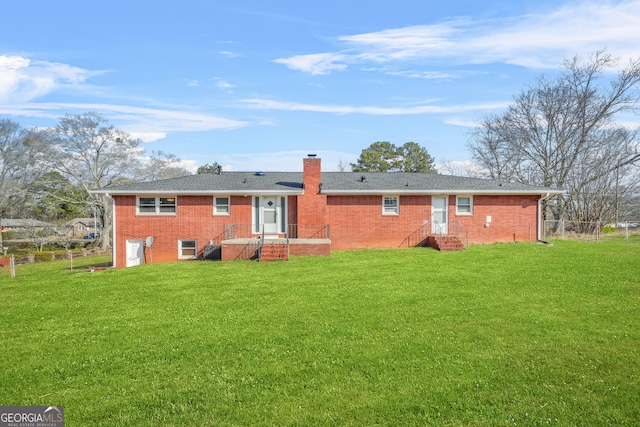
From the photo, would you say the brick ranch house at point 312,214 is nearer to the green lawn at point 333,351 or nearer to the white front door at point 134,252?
the white front door at point 134,252

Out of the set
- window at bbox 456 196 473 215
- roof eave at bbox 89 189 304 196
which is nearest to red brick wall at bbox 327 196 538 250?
window at bbox 456 196 473 215

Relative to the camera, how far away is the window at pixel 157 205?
19641 mm

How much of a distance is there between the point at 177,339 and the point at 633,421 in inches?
240

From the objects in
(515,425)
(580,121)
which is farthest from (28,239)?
(580,121)

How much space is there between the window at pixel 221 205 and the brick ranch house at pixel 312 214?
0.05m

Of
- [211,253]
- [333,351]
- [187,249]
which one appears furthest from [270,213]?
[333,351]

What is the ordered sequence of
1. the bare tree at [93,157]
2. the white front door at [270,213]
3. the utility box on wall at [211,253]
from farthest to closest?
the bare tree at [93,157] < the white front door at [270,213] < the utility box on wall at [211,253]

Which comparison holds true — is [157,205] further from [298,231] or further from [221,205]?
[298,231]

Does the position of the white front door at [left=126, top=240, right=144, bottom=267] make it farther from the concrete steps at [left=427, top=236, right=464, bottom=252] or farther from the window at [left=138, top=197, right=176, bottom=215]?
the concrete steps at [left=427, top=236, right=464, bottom=252]

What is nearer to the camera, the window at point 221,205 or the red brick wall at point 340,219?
the red brick wall at point 340,219

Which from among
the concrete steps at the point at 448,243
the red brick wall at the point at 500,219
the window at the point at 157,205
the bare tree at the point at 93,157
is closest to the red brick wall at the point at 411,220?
the red brick wall at the point at 500,219

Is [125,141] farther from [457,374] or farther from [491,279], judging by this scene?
[457,374]

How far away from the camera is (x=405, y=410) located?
4.50m

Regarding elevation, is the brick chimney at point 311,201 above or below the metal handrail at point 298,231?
above
